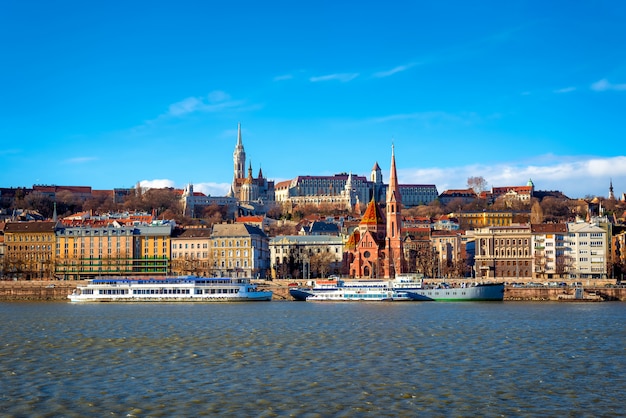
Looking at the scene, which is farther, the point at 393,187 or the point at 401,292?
the point at 393,187

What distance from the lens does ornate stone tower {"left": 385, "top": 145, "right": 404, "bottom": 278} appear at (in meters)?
95.9

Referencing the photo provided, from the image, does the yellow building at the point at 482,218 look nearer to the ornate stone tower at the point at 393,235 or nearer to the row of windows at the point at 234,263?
the ornate stone tower at the point at 393,235

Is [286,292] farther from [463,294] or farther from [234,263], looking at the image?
[234,263]

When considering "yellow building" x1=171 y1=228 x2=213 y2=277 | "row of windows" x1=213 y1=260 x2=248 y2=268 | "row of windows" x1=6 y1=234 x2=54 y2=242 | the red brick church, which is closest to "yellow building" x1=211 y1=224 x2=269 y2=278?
"row of windows" x1=213 y1=260 x2=248 y2=268

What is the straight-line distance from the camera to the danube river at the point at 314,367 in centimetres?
2017

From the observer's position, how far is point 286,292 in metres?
75.9

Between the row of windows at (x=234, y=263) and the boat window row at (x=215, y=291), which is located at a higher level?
the row of windows at (x=234, y=263)

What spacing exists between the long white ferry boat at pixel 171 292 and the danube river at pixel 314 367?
25199 mm

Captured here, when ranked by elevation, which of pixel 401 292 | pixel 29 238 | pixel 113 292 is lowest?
pixel 401 292

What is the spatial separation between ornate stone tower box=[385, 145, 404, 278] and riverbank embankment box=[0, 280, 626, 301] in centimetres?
1728

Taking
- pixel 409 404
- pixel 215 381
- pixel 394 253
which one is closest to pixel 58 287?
pixel 394 253

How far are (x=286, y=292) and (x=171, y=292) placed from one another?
1065 cm

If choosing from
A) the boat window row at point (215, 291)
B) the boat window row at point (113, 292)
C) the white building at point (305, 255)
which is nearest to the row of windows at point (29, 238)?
the white building at point (305, 255)

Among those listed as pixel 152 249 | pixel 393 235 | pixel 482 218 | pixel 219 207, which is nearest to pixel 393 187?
pixel 393 235
